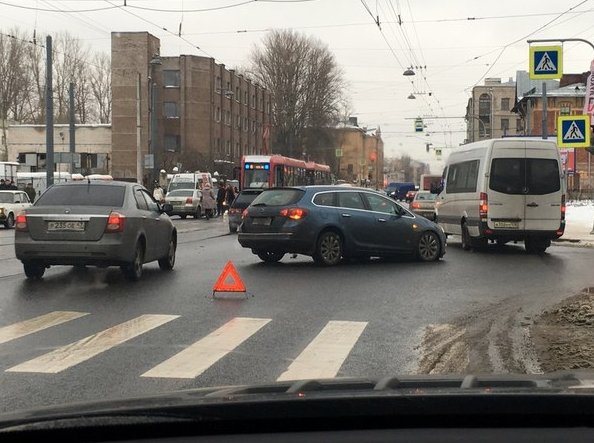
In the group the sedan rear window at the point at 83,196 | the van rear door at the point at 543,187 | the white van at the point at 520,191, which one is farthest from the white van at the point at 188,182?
the sedan rear window at the point at 83,196

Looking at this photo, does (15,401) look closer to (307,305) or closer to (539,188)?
(307,305)

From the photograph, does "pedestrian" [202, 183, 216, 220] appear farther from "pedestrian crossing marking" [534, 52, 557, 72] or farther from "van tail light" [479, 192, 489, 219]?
"van tail light" [479, 192, 489, 219]

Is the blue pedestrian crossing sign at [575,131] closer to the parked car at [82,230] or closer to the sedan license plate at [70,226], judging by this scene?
the parked car at [82,230]

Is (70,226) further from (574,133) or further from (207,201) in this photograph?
(207,201)

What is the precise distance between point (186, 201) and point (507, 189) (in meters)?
24.9

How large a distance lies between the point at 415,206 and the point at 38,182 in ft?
107

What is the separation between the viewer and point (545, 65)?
2175 centimetres

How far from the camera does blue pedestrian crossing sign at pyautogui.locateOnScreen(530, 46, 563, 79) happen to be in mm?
21734

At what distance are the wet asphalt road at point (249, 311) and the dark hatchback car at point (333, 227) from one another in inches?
14.7

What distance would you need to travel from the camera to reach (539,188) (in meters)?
16.8

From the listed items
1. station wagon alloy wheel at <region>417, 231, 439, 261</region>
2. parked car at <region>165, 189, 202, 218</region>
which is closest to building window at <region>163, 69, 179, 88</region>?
parked car at <region>165, 189, 202, 218</region>

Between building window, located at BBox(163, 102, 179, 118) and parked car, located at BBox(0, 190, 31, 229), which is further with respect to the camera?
building window, located at BBox(163, 102, 179, 118)

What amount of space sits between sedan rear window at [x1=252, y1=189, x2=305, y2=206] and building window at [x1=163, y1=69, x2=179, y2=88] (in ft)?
178

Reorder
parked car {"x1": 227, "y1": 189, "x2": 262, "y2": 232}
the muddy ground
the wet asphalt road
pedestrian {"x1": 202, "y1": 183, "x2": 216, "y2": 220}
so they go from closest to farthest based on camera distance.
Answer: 1. the wet asphalt road
2. the muddy ground
3. parked car {"x1": 227, "y1": 189, "x2": 262, "y2": 232}
4. pedestrian {"x1": 202, "y1": 183, "x2": 216, "y2": 220}
